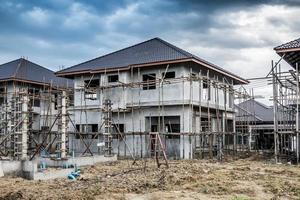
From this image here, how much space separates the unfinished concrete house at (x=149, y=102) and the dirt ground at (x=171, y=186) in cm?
704

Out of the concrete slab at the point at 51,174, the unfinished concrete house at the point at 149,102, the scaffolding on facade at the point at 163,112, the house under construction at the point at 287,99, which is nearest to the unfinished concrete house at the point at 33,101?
the unfinished concrete house at the point at 149,102

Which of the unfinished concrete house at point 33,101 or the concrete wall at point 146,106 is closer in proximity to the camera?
the unfinished concrete house at point 33,101

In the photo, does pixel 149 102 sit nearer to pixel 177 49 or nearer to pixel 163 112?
pixel 163 112

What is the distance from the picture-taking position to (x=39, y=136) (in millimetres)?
28266

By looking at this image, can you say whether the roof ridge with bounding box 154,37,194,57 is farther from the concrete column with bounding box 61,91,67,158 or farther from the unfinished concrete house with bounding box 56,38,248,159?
the concrete column with bounding box 61,91,67,158

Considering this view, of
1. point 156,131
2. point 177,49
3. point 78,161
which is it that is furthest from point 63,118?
point 177,49

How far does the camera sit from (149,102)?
899 inches

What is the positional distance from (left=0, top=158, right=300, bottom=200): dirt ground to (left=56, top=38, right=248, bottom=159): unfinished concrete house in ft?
23.1

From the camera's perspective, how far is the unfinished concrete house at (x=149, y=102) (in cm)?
2186

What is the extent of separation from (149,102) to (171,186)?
1175 centimetres

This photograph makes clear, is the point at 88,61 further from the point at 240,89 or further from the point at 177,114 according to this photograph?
the point at 240,89

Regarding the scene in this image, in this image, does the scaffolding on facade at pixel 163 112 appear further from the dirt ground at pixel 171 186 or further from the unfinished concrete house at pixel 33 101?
the dirt ground at pixel 171 186

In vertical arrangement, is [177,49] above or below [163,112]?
above

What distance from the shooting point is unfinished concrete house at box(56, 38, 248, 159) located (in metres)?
21.9
